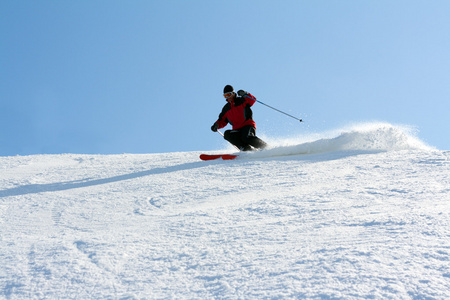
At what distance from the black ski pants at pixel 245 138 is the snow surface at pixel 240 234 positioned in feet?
5.93

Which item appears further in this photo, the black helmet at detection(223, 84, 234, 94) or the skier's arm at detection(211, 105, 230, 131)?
the skier's arm at detection(211, 105, 230, 131)

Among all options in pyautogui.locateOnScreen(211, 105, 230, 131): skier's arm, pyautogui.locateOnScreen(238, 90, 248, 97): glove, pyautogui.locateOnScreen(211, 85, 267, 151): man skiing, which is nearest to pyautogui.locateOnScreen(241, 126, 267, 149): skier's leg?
pyautogui.locateOnScreen(211, 85, 267, 151): man skiing

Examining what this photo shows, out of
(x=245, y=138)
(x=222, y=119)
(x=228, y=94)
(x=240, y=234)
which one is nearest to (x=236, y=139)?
(x=245, y=138)

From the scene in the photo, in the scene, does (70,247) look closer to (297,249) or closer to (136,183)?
(297,249)

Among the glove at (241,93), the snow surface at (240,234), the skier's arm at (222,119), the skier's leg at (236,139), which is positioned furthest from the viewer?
the skier's arm at (222,119)

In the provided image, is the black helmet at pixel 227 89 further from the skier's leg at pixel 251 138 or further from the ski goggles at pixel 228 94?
the skier's leg at pixel 251 138

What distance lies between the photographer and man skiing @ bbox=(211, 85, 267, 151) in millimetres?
7145

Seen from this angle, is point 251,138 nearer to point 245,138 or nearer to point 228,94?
point 245,138

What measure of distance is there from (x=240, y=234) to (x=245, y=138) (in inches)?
178

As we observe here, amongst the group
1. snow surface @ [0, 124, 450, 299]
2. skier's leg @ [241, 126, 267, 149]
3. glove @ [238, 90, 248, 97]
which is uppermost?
glove @ [238, 90, 248, 97]

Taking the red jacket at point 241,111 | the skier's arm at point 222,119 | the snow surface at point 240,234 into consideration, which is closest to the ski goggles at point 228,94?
the red jacket at point 241,111

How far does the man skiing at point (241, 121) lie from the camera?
7145mm

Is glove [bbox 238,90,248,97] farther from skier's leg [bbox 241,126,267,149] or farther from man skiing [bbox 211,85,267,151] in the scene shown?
skier's leg [bbox 241,126,267,149]

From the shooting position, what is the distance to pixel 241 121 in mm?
7227
